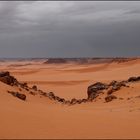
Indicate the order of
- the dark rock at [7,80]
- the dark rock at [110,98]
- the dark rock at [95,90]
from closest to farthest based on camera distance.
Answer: the dark rock at [110,98] < the dark rock at [7,80] < the dark rock at [95,90]

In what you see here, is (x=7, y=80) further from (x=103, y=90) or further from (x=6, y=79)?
(x=103, y=90)

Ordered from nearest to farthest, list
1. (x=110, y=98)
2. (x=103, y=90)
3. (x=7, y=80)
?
(x=110, y=98) → (x=7, y=80) → (x=103, y=90)

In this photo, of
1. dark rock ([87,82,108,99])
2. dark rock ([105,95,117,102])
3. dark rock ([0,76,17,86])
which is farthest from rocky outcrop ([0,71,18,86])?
dark rock ([105,95,117,102])

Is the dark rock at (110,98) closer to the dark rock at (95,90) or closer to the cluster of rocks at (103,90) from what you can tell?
the cluster of rocks at (103,90)

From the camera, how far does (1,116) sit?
8.96 meters

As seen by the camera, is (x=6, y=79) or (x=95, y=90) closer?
(x=6, y=79)

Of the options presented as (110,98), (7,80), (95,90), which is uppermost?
(7,80)

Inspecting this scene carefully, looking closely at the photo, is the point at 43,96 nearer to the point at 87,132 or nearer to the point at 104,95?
the point at 104,95

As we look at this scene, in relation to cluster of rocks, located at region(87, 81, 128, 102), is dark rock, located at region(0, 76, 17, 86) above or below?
above

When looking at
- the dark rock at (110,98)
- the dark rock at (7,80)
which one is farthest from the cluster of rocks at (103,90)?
the dark rock at (7,80)

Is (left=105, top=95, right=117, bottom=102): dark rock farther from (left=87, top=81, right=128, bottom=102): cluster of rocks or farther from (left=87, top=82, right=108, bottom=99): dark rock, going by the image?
(left=87, top=82, right=108, bottom=99): dark rock

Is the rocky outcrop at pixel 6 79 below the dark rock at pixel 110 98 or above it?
above

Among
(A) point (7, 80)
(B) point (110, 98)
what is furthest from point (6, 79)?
(B) point (110, 98)

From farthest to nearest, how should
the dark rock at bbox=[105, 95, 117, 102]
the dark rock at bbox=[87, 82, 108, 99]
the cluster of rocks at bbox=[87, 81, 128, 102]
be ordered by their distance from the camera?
the dark rock at bbox=[87, 82, 108, 99]
the cluster of rocks at bbox=[87, 81, 128, 102]
the dark rock at bbox=[105, 95, 117, 102]
